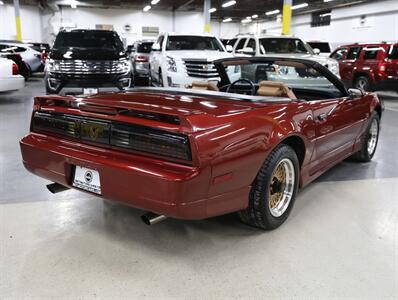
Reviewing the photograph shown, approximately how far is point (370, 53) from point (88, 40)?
25.5ft

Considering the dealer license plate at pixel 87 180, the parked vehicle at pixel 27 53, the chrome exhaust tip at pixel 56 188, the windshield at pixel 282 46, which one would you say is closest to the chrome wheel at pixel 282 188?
the dealer license plate at pixel 87 180

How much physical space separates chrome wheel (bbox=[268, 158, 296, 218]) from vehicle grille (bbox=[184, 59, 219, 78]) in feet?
19.2

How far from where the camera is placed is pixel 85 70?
747 centimetres

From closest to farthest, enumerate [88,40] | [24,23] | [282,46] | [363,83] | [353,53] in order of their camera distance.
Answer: [88,40]
[282,46]
[363,83]
[353,53]
[24,23]

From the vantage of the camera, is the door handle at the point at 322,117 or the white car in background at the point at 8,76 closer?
A: the door handle at the point at 322,117

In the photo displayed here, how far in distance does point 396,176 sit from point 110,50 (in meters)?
5.99

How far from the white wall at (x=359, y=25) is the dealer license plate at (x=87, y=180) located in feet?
70.4

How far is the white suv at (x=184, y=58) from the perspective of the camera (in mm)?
8383

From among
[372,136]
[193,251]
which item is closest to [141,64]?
[372,136]

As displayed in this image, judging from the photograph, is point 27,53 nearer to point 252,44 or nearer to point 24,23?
point 252,44

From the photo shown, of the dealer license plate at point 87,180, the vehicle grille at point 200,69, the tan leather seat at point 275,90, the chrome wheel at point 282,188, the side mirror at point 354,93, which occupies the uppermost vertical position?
the vehicle grille at point 200,69

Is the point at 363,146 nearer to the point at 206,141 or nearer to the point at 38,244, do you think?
the point at 206,141

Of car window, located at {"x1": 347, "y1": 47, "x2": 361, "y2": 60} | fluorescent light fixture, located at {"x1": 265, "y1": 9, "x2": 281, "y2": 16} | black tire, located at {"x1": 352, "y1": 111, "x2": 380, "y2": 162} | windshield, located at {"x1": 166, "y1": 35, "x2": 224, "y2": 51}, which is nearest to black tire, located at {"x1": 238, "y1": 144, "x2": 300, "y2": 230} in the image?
black tire, located at {"x1": 352, "y1": 111, "x2": 380, "y2": 162}

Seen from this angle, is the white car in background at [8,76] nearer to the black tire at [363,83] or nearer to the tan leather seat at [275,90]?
the tan leather seat at [275,90]
